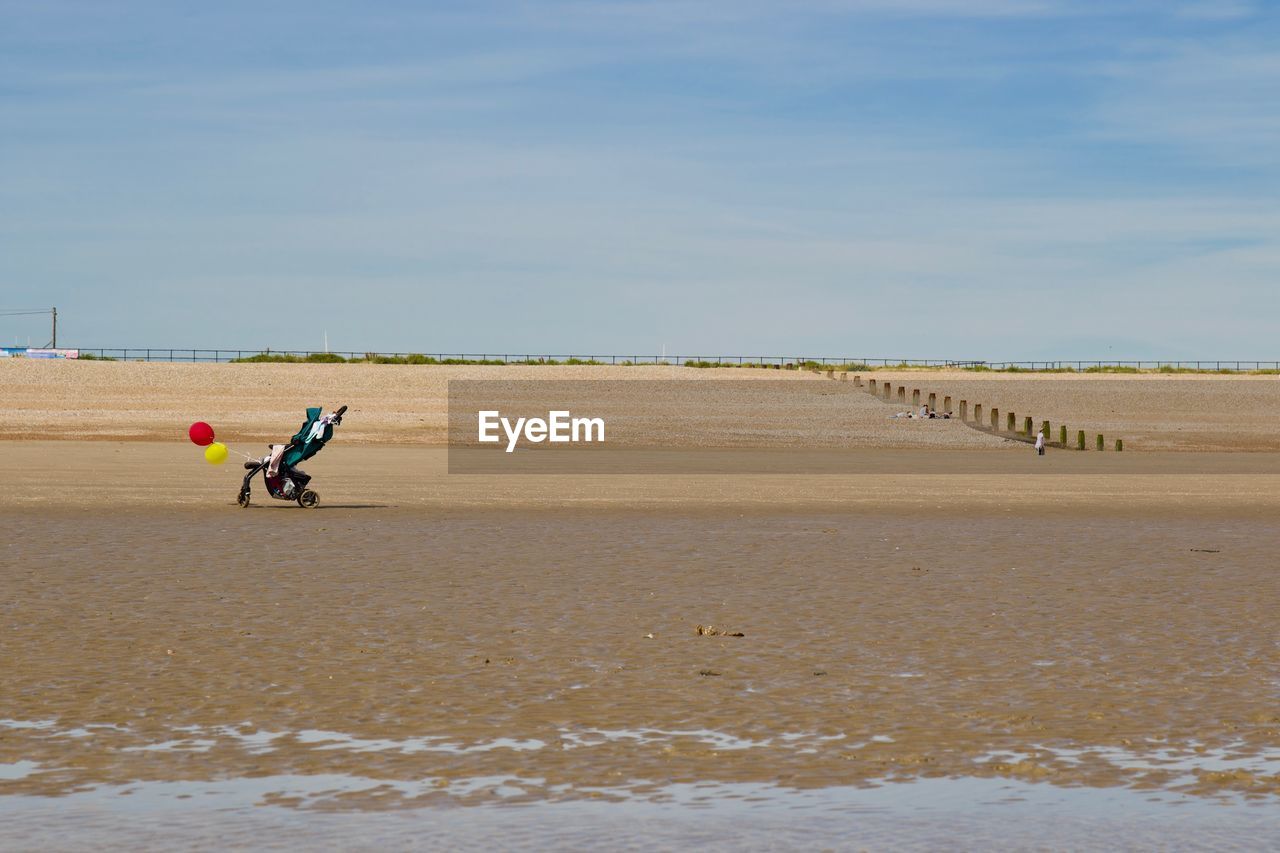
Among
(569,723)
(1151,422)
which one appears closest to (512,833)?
(569,723)

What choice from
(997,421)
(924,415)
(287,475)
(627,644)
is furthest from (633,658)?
(924,415)

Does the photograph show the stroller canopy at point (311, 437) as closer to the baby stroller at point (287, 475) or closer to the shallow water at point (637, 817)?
the baby stroller at point (287, 475)

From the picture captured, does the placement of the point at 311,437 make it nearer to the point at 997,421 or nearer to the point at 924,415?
the point at 997,421

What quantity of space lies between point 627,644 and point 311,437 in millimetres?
14052

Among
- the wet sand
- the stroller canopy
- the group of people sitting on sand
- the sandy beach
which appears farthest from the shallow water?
the group of people sitting on sand

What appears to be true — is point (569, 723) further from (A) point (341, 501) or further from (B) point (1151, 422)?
(B) point (1151, 422)

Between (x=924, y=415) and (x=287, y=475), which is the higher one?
(x=924, y=415)

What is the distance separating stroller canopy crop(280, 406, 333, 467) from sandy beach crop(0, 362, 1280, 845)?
1.03 metres

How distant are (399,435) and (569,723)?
48293 mm

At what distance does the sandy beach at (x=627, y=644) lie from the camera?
28.3 ft

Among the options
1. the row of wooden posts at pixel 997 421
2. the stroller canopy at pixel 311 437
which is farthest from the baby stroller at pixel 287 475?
the row of wooden posts at pixel 997 421

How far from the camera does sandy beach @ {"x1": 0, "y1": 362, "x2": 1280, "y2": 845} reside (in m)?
8.64

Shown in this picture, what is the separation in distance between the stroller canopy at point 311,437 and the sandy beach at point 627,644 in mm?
1028

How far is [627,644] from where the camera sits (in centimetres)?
1284
